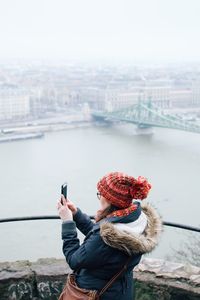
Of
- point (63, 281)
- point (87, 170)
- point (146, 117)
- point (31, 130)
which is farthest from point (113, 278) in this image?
point (146, 117)

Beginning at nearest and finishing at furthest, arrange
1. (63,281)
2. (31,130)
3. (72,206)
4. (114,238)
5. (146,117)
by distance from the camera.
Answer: (114,238) → (72,206) → (63,281) → (31,130) → (146,117)

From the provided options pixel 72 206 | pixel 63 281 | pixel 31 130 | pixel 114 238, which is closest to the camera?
pixel 114 238

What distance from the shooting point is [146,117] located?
1778cm

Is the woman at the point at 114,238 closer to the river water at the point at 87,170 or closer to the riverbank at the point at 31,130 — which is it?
the river water at the point at 87,170

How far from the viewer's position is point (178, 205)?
754 centimetres

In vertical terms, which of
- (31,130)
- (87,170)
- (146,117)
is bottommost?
(31,130)

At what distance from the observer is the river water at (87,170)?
6.73m

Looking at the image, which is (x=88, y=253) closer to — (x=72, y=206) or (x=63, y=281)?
(x=72, y=206)

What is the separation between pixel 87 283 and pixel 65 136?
15.6 meters

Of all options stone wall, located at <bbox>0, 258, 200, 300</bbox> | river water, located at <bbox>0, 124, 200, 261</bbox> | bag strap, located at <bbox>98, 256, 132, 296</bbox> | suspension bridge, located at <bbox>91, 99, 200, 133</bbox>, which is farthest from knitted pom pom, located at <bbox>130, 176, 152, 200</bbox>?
suspension bridge, located at <bbox>91, 99, 200, 133</bbox>

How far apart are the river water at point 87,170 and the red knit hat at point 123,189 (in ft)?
4.27

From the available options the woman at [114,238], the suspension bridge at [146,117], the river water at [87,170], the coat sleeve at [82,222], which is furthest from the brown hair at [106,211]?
the suspension bridge at [146,117]

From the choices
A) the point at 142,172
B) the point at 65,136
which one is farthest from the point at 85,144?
the point at 142,172

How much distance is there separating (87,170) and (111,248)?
30.9 ft
